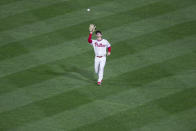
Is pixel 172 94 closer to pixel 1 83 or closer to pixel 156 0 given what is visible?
pixel 1 83

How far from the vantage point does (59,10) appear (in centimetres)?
1998

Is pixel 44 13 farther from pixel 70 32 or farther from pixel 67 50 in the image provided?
pixel 67 50

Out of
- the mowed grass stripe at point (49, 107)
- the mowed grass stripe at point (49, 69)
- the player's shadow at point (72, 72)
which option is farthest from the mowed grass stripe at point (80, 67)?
the mowed grass stripe at point (49, 107)

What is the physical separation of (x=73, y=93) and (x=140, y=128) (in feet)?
9.91

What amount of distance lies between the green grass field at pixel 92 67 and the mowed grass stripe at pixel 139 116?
0.03 metres

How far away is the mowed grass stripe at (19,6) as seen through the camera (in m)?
20.1

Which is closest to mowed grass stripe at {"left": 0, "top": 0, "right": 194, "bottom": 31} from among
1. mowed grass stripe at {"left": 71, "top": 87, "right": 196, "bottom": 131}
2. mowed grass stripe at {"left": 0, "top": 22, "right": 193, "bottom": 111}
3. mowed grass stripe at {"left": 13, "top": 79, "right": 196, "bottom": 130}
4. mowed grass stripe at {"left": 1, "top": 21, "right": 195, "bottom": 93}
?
mowed grass stripe at {"left": 0, "top": 22, "right": 193, "bottom": 111}

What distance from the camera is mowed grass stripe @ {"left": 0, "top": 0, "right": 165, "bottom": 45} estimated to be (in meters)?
18.2

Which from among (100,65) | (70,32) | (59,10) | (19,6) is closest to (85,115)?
(100,65)

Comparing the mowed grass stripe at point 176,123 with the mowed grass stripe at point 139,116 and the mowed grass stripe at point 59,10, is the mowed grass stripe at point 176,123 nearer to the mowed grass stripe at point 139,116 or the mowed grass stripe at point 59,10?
the mowed grass stripe at point 139,116

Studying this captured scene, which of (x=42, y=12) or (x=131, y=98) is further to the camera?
(x=42, y=12)

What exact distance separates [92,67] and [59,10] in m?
5.08

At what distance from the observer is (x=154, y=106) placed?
13.2m

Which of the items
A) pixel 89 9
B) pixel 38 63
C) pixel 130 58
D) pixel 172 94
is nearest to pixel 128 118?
pixel 172 94
